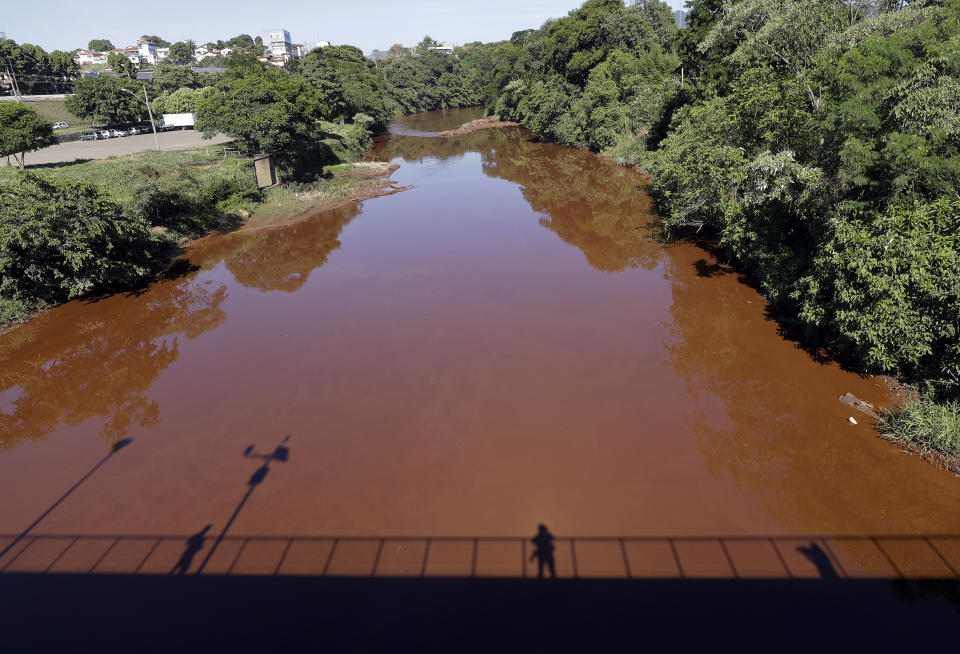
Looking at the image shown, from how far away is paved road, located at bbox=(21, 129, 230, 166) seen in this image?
45344mm

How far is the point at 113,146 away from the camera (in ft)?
170

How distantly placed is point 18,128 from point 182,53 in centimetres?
12531

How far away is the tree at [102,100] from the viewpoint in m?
58.7

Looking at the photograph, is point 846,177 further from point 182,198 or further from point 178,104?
point 178,104

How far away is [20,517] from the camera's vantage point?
11.1m

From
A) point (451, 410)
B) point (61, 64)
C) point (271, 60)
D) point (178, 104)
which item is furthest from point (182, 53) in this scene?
point (451, 410)

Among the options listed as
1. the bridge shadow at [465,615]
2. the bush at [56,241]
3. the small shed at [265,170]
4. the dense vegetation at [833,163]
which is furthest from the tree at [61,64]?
the bridge shadow at [465,615]

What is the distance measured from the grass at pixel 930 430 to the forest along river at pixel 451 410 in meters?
0.35

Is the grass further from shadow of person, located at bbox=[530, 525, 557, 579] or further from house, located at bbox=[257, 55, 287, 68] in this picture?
house, located at bbox=[257, 55, 287, 68]

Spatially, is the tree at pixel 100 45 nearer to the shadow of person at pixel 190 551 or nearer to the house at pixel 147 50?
the house at pixel 147 50

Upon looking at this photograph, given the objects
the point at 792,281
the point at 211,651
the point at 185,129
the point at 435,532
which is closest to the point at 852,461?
the point at 792,281

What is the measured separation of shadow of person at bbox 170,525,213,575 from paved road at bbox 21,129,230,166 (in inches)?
1619

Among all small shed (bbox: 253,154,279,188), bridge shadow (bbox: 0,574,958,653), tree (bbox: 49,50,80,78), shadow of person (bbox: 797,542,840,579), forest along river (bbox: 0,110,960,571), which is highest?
tree (bbox: 49,50,80,78)

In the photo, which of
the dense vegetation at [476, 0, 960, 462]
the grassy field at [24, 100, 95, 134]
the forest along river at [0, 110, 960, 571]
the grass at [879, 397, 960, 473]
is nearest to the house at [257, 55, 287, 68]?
the grassy field at [24, 100, 95, 134]
